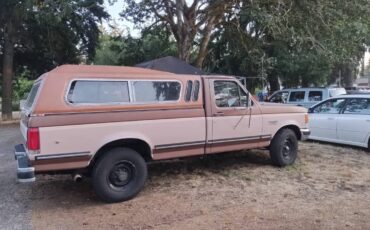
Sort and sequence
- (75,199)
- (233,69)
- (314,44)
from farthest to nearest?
(233,69)
(314,44)
(75,199)

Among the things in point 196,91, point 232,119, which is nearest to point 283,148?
point 232,119

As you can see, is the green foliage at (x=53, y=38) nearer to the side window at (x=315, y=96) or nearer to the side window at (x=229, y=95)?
the side window at (x=315, y=96)

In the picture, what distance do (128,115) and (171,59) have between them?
3.94m

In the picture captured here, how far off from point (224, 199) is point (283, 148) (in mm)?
2616

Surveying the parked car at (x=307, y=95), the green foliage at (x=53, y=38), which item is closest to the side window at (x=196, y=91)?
the parked car at (x=307, y=95)

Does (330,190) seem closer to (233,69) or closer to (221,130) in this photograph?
(221,130)

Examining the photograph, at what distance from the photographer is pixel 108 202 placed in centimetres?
624

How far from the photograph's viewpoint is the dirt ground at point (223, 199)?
539 centimetres

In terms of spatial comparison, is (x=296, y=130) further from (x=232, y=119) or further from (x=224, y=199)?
(x=224, y=199)

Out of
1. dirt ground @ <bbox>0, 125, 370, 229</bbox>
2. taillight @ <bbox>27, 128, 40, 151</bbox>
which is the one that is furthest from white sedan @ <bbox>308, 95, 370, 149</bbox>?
taillight @ <bbox>27, 128, 40, 151</bbox>

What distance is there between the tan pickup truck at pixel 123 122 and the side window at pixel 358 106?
13.6ft

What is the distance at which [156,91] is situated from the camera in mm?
6828

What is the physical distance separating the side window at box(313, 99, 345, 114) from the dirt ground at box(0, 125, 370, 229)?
281cm

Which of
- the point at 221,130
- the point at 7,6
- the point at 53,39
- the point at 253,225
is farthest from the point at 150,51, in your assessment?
the point at 253,225
